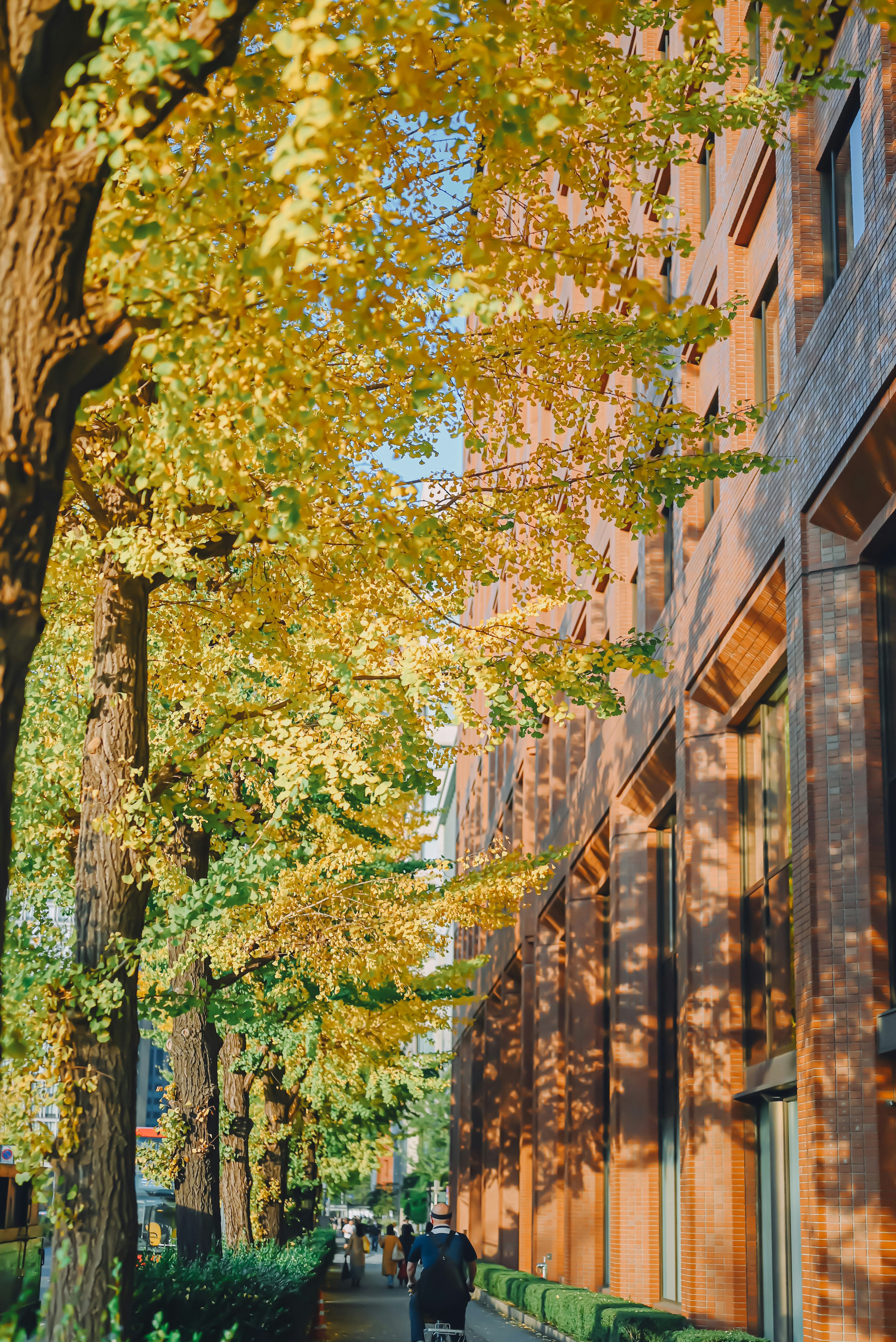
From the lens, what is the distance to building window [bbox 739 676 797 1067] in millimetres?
13164

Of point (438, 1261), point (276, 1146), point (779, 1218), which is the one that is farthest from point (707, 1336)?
point (276, 1146)

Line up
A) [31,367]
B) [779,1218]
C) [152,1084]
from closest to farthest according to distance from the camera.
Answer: [31,367] → [779,1218] → [152,1084]

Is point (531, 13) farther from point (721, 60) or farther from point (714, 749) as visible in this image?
point (714, 749)

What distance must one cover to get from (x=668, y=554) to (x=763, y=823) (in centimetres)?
568

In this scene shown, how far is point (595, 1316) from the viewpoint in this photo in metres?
16.0

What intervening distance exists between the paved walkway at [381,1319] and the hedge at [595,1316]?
55 cm

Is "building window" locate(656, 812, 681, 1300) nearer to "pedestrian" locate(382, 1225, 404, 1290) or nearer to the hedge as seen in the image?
the hedge

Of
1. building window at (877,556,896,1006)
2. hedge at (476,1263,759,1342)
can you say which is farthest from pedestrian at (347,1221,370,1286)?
building window at (877,556,896,1006)

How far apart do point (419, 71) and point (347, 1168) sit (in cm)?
3931

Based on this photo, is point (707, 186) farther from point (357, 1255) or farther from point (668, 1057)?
point (357, 1255)

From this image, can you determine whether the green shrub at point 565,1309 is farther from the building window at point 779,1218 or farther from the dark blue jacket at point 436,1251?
the dark blue jacket at point 436,1251

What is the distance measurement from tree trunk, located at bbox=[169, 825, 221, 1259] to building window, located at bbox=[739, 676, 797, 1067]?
18.6 ft

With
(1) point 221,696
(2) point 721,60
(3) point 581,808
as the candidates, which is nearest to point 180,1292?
(1) point 221,696

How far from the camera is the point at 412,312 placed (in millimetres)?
6484
